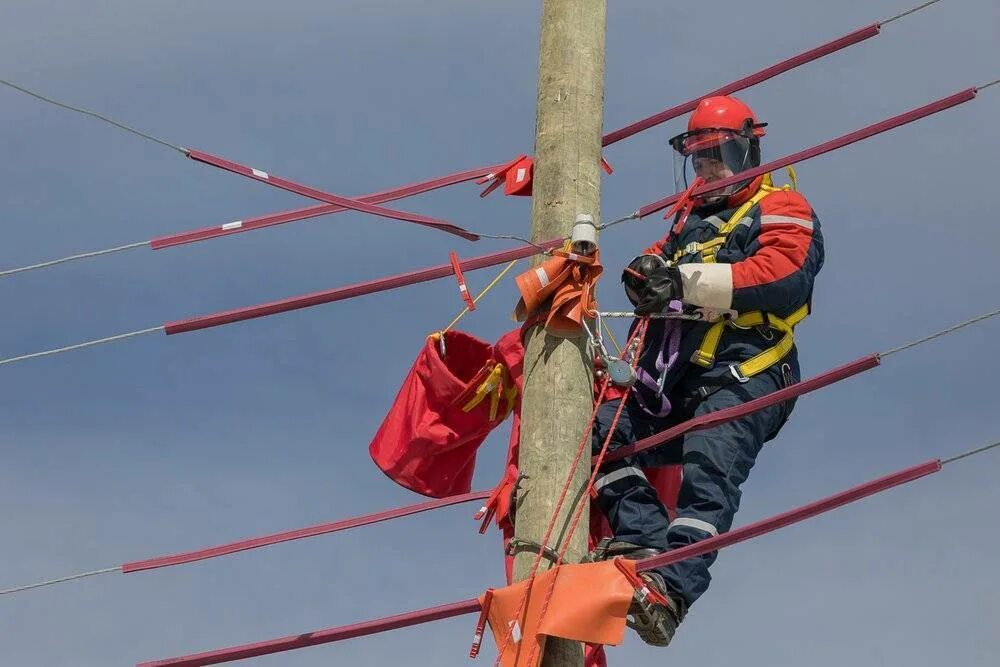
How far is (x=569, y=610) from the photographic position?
6.54m

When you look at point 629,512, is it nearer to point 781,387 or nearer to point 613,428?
point 613,428

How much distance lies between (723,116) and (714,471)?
6.20ft

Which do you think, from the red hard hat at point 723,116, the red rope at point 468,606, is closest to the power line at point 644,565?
the red rope at point 468,606

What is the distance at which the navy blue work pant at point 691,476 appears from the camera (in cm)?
701

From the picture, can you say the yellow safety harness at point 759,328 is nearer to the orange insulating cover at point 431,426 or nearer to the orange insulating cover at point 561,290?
the orange insulating cover at point 561,290

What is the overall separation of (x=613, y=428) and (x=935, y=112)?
1.85 m

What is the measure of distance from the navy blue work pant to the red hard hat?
1.31 m

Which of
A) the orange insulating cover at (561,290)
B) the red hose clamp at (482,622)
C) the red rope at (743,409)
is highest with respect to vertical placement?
the orange insulating cover at (561,290)

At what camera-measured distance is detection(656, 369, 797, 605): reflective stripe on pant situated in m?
6.91

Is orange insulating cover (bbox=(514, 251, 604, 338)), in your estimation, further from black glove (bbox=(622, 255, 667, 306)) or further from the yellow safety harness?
the yellow safety harness

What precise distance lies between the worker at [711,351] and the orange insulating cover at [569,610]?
458 millimetres

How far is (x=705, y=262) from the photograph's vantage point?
780cm

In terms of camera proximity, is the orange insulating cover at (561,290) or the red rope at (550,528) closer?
the red rope at (550,528)

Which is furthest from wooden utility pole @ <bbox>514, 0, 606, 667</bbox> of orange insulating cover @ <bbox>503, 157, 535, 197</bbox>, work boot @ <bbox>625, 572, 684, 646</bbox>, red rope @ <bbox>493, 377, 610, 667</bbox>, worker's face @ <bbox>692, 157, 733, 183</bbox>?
worker's face @ <bbox>692, 157, 733, 183</bbox>
